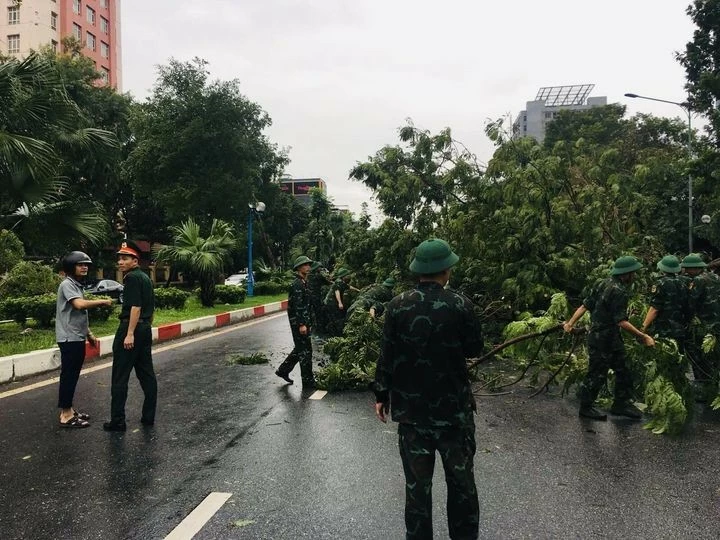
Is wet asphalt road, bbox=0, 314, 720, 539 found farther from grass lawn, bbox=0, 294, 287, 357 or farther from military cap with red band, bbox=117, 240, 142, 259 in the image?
grass lawn, bbox=0, 294, 287, 357

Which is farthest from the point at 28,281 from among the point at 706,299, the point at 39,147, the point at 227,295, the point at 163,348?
the point at 706,299

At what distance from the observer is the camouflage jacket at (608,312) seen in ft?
17.7

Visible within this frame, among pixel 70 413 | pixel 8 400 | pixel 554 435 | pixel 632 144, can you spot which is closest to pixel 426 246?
pixel 554 435

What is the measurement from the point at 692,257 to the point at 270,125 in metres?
24.5

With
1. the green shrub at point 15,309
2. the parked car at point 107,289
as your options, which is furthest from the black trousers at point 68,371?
the parked car at point 107,289

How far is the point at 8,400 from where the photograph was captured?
629 centimetres

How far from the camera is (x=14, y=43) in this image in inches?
1805

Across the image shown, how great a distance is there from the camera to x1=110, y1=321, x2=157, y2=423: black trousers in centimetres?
509

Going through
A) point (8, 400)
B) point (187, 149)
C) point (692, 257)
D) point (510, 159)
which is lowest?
point (8, 400)

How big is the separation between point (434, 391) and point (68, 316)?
12.6 ft

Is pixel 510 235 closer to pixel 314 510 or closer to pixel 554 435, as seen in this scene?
pixel 554 435

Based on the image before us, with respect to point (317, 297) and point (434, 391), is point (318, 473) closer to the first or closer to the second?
point (434, 391)

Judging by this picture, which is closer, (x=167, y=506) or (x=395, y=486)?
(x=167, y=506)

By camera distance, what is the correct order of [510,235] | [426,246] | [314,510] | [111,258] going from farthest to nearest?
[111,258] → [510,235] → [314,510] → [426,246]
